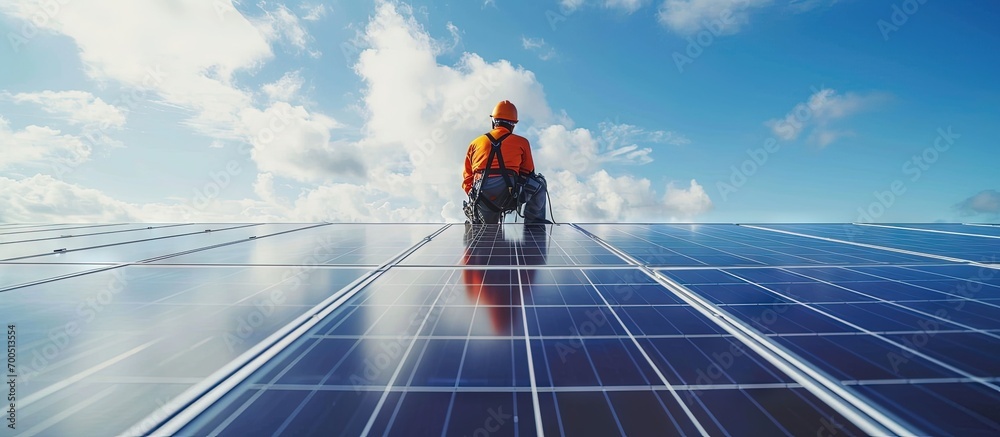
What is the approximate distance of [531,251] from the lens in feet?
15.6

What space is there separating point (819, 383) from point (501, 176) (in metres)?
6.84

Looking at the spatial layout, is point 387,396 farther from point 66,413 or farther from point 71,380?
point 71,380

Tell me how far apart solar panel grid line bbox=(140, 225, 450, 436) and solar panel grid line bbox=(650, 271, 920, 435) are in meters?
2.51

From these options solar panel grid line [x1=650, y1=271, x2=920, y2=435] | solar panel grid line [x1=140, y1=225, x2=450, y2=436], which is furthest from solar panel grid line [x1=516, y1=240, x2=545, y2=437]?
solar panel grid line [x1=140, y1=225, x2=450, y2=436]

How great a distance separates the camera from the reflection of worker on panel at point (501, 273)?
2.49 meters

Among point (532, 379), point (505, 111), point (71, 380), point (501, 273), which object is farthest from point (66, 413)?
point (505, 111)

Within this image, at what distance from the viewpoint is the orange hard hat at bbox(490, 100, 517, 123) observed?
28.0 feet

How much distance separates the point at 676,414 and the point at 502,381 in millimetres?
714

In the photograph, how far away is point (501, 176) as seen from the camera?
26.5 feet

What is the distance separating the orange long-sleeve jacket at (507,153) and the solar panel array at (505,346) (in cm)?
418

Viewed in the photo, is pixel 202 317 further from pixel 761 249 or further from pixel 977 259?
pixel 977 259

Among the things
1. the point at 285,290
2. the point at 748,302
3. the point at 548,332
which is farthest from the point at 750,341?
the point at 285,290

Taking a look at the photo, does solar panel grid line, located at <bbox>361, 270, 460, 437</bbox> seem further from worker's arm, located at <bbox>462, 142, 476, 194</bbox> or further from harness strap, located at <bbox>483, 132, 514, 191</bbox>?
worker's arm, located at <bbox>462, 142, 476, 194</bbox>

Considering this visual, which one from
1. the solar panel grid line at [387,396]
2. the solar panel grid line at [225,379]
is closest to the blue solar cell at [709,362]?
the solar panel grid line at [387,396]
